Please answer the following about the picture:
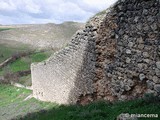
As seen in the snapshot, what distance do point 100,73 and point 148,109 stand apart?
12.9 ft

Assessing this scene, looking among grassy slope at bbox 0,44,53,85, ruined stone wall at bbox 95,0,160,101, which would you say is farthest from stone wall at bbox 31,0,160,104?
grassy slope at bbox 0,44,53,85

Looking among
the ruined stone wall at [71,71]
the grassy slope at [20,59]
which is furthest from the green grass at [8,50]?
the ruined stone wall at [71,71]

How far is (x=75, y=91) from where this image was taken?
42.6 ft

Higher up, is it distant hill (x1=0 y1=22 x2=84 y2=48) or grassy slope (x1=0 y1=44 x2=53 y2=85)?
distant hill (x1=0 y1=22 x2=84 y2=48)

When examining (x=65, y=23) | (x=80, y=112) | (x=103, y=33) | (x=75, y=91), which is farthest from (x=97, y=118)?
(x=65, y=23)

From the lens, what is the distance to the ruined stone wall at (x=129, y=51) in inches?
297

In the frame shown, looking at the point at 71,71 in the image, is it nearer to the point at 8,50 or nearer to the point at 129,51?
the point at 129,51

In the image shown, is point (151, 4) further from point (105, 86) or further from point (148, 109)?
point (105, 86)

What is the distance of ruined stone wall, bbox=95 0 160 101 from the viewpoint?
755 cm

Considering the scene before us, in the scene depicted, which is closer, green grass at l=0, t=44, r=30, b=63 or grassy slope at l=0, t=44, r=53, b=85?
grassy slope at l=0, t=44, r=53, b=85

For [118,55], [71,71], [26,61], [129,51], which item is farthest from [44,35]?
[129,51]

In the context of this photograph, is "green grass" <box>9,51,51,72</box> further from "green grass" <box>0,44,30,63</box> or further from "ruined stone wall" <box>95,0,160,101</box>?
"ruined stone wall" <box>95,0,160,101</box>

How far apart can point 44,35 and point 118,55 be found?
184ft

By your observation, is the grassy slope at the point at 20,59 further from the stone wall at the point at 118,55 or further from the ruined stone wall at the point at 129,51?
the ruined stone wall at the point at 129,51
